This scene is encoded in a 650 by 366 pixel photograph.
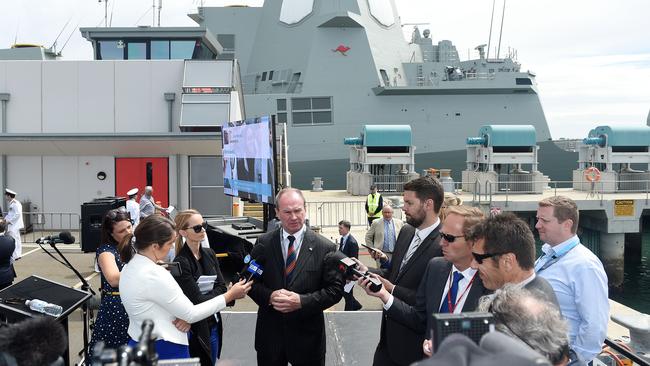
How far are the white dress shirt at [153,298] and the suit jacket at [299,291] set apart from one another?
0.72 metres

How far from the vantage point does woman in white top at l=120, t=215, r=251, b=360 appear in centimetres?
356

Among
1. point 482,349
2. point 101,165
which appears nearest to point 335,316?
point 482,349

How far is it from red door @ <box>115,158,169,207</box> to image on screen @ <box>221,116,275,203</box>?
16.2ft

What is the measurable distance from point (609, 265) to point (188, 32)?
1866 cm

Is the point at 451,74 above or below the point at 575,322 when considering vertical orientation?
above

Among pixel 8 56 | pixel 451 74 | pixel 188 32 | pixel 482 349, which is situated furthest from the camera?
pixel 451 74

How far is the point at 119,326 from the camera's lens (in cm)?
436

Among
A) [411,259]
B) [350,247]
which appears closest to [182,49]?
[350,247]

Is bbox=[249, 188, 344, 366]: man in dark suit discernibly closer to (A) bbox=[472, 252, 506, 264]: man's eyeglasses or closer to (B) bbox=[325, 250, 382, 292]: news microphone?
(B) bbox=[325, 250, 382, 292]: news microphone

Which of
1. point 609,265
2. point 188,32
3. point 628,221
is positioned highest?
point 188,32

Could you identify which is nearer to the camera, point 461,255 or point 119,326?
point 461,255

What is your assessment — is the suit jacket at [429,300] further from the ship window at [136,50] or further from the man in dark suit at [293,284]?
the ship window at [136,50]

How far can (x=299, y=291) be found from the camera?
4.23m

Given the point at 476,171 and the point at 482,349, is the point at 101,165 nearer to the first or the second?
the point at 482,349
